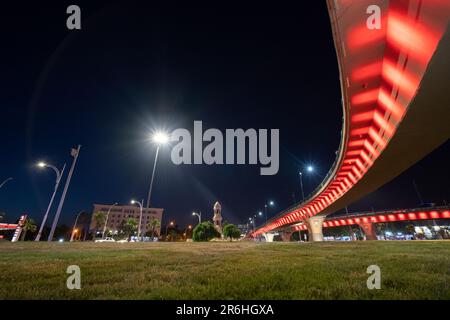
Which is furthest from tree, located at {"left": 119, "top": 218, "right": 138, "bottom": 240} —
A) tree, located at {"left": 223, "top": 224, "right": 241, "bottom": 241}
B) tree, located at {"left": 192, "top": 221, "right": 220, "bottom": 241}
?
tree, located at {"left": 192, "top": 221, "right": 220, "bottom": 241}

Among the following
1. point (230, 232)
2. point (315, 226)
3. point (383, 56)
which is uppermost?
point (383, 56)

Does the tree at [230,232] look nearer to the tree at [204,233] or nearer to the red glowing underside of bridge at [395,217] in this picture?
the tree at [204,233]

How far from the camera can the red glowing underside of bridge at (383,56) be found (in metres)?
10.5

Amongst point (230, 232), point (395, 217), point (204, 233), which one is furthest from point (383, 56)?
point (395, 217)

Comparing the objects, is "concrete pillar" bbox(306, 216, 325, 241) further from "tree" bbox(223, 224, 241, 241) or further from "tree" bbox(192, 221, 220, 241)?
"tree" bbox(192, 221, 220, 241)

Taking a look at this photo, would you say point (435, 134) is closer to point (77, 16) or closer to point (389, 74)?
point (389, 74)

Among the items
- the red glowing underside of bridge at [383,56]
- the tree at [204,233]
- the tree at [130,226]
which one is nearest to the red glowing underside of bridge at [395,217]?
the tree at [204,233]

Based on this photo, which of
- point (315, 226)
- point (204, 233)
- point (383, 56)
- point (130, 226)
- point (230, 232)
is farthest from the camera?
point (130, 226)

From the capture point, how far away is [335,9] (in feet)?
37.8

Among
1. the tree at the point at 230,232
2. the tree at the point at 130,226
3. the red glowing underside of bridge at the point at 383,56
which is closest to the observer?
the red glowing underside of bridge at the point at 383,56

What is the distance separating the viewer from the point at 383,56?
14297mm

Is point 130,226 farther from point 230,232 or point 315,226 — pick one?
point 315,226

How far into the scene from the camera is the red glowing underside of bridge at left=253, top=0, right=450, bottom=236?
10469 mm
